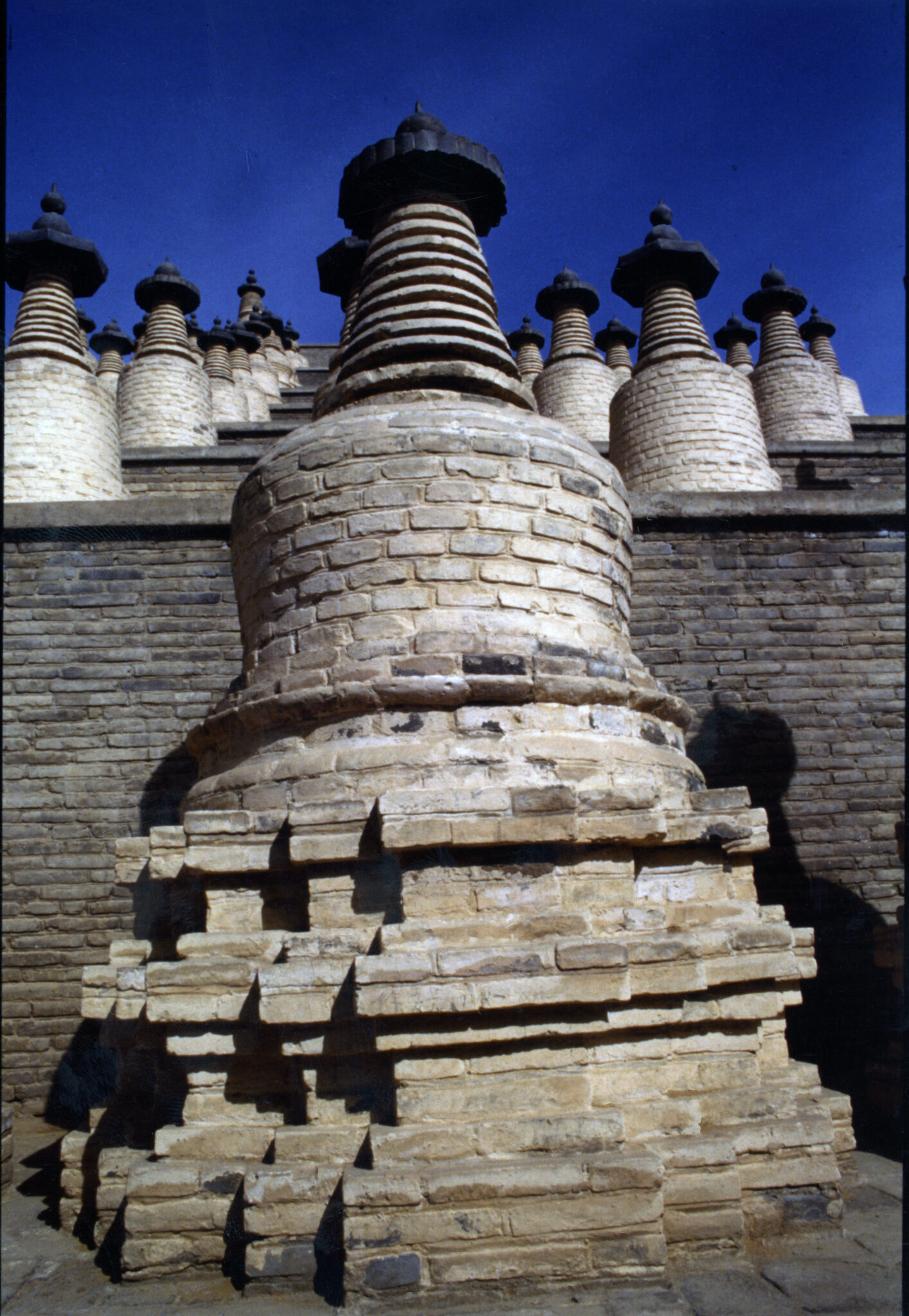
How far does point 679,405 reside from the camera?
11.0 meters

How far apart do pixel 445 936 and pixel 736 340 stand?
929 inches

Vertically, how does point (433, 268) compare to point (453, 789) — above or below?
above

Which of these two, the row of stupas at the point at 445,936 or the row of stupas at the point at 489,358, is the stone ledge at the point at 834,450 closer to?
the row of stupas at the point at 489,358

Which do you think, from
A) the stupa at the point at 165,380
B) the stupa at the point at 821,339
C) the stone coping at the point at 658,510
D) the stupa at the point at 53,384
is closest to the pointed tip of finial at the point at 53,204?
the stupa at the point at 53,384

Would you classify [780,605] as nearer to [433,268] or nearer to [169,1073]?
[433,268]

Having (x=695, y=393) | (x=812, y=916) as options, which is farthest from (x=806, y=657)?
(x=695, y=393)

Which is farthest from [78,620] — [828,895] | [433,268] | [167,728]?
[828,895]

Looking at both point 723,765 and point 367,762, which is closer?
point 367,762

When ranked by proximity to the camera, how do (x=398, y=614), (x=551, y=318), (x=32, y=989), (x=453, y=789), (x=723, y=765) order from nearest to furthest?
1. (x=453, y=789)
2. (x=398, y=614)
3. (x=32, y=989)
4. (x=723, y=765)
5. (x=551, y=318)

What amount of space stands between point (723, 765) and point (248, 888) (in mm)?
4948

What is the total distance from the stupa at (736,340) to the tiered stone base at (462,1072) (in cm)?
2207

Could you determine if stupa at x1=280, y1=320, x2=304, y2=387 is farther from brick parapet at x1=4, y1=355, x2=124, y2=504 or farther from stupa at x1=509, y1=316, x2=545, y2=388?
brick parapet at x1=4, y1=355, x2=124, y2=504

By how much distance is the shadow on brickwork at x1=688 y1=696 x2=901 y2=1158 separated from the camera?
7082 millimetres

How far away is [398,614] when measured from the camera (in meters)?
4.14
